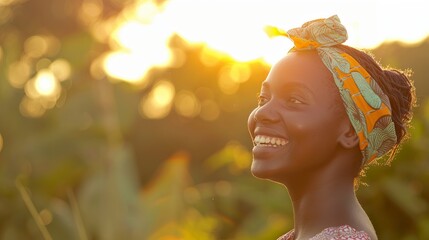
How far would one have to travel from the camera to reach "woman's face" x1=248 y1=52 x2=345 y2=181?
11.5ft

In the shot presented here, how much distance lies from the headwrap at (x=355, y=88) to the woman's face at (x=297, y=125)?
0.05m

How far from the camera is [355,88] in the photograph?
3592mm

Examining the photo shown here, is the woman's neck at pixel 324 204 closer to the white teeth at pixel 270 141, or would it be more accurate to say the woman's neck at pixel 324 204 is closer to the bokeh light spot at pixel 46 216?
the white teeth at pixel 270 141

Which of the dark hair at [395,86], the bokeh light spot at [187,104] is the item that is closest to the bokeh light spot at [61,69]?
the dark hair at [395,86]

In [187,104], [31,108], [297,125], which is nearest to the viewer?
[297,125]

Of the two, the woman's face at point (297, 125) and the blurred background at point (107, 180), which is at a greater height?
the woman's face at point (297, 125)

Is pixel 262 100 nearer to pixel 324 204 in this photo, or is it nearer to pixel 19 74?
pixel 324 204

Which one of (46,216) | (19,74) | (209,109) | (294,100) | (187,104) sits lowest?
(187,104)

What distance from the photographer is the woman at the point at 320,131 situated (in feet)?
11.5

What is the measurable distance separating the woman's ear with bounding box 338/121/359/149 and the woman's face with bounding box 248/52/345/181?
3 centimetres

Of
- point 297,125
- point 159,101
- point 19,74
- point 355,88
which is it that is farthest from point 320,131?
point 159,101

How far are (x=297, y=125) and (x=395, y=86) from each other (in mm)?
517

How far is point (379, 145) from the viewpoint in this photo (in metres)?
3.68

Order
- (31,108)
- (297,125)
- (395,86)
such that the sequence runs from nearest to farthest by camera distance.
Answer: (297,125) < (395,86) < (31,108)
